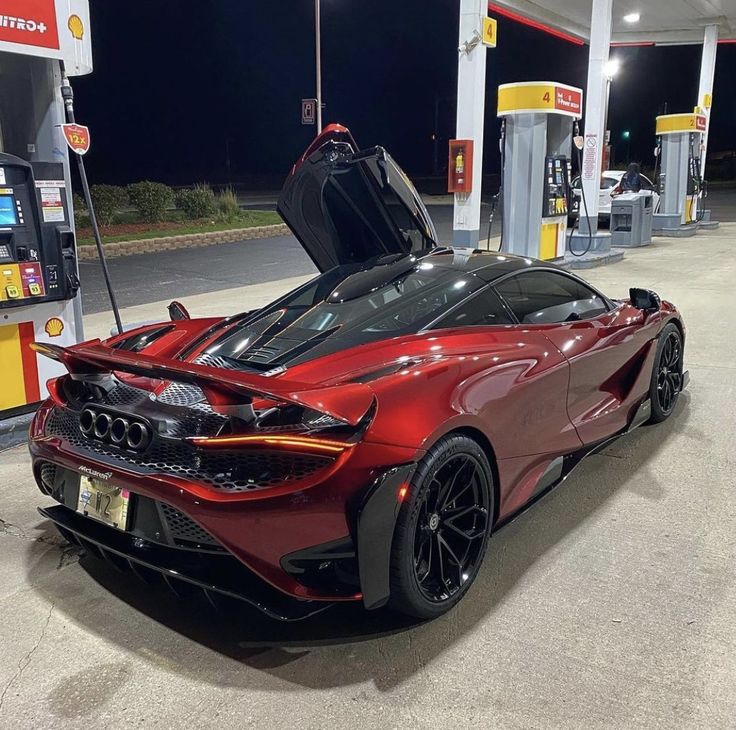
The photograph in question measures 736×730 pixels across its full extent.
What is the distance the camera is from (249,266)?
44.6 feet

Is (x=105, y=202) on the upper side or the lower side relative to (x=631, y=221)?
upper

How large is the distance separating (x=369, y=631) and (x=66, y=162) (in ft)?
13.2

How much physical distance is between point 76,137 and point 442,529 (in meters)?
3.74

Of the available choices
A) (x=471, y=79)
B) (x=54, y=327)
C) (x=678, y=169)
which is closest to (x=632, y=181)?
(x=678, y=169)

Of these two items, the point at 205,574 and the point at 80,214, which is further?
the point at 80,214

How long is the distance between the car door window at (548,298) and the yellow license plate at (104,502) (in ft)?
6.36

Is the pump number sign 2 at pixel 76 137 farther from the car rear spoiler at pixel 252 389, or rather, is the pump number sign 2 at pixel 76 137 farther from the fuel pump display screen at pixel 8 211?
the car rear spoiler at pixel 252 389

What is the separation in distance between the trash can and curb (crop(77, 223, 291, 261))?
7.32m

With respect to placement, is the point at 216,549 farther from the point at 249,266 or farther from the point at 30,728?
the point at 249,266

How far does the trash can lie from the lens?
16094mm

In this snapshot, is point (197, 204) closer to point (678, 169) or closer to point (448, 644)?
point (678, 169)

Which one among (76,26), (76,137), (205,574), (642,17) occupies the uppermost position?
(642,17)

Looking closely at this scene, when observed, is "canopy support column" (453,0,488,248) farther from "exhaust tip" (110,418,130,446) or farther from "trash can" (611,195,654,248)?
"exhaust tip" (110,418,130,446)

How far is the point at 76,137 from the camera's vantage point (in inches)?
193
